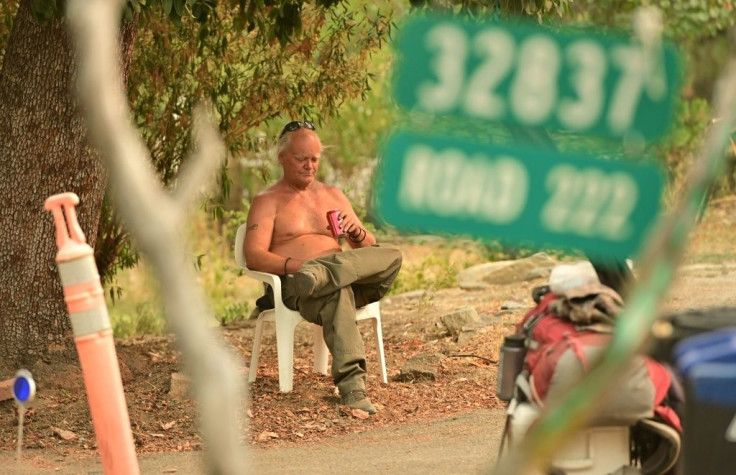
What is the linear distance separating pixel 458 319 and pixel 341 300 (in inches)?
81.9

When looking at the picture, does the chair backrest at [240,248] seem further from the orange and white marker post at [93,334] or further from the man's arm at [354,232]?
the orange and white marker post at [93,334]

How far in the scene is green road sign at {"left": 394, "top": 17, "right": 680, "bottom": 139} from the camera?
189 centimetres

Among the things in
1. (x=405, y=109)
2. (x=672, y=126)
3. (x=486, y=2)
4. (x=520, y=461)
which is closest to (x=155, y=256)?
(x=405, y=109)

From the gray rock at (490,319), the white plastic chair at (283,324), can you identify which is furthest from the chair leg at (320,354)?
the gray rock at (490,319)

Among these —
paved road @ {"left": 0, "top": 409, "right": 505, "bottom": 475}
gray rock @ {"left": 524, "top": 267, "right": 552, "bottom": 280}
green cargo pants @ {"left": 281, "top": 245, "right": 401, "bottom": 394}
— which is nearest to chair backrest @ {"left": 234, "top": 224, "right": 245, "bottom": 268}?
green cargo pants @ {"left": 281, "top": 245, "right": 401, "bottom": 394}

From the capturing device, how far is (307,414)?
6699 mm

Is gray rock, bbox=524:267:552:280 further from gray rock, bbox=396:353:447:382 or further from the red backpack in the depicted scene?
the red backpack

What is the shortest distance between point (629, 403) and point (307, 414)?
339 cm

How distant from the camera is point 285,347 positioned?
6855 mm

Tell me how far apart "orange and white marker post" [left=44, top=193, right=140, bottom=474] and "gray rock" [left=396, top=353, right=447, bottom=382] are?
398 centimetres

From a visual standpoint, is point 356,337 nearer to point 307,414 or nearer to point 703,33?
point 307,414

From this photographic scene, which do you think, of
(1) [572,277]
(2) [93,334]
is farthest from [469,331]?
(2) [93,334]

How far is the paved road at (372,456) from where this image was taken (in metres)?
5.57

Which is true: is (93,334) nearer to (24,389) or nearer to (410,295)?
(24,389)
